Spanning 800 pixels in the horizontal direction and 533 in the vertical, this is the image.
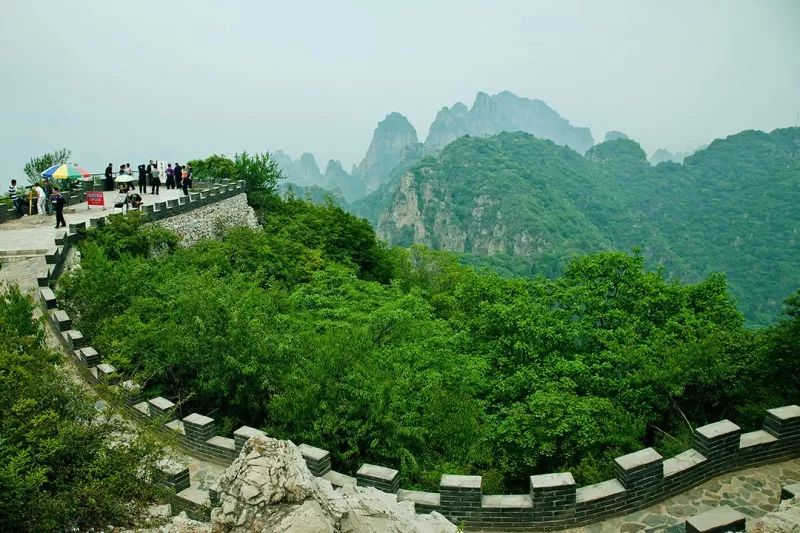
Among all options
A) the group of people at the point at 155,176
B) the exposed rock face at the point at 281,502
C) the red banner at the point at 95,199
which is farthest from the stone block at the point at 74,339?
the group of people at the point at 155,176

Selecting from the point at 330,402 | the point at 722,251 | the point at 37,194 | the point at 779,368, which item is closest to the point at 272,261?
the point at 37,194

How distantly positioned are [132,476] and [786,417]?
854 cm

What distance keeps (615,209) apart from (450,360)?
127m

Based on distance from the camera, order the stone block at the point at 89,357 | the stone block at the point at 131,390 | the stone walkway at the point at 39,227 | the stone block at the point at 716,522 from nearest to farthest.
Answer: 1. the stone block at the point at 716,522
2. the stone block at the point at 131,390
3. the stone block at the point at 89,357
4. the stone walkway at the point at 39,227

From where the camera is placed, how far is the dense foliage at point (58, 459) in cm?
507

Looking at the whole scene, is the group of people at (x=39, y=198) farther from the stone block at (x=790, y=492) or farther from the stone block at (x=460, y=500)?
the stone block at (x=790, y=492)

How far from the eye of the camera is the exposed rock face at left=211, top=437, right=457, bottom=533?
4352mm

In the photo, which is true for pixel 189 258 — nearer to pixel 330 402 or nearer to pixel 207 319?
pixel 207 319

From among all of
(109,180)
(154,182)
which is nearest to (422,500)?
(154,182)

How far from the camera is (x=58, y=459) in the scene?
5.86m

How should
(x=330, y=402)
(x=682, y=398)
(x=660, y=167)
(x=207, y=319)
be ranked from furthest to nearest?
1. (x=660, y=167)
2. (x=682, y=398)
3. (x=207, y=319)
4. (x=330, y=402)

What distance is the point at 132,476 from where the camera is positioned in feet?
19.9

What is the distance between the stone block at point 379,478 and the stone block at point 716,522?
11.3ft

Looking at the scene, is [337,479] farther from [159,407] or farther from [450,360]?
[450,360]
